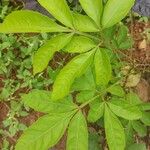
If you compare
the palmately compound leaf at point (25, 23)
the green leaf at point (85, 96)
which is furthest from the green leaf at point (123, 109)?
the palmately compound leaf at point (25, 23)

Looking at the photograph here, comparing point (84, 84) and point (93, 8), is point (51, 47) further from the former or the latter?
point (84, 84)

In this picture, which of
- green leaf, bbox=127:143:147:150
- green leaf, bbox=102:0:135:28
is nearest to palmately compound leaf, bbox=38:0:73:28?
green leaf, bbox=102:0:135:28

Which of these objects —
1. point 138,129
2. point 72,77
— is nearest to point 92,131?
point 138,129

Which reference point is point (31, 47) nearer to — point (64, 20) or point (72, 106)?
point (72, 106)

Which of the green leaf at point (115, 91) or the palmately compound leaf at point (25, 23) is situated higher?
the palmately compound leaf at point (25, 23)

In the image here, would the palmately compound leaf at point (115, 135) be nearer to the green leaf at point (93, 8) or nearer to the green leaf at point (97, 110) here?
the green leaf at point (97, 110)

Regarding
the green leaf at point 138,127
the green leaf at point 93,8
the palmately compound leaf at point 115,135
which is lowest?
the green leaf at point 138,127

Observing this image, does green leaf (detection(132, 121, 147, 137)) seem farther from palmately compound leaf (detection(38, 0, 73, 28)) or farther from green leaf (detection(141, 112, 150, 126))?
palmately compound leaf (detection(38, 0, 73, 28))
